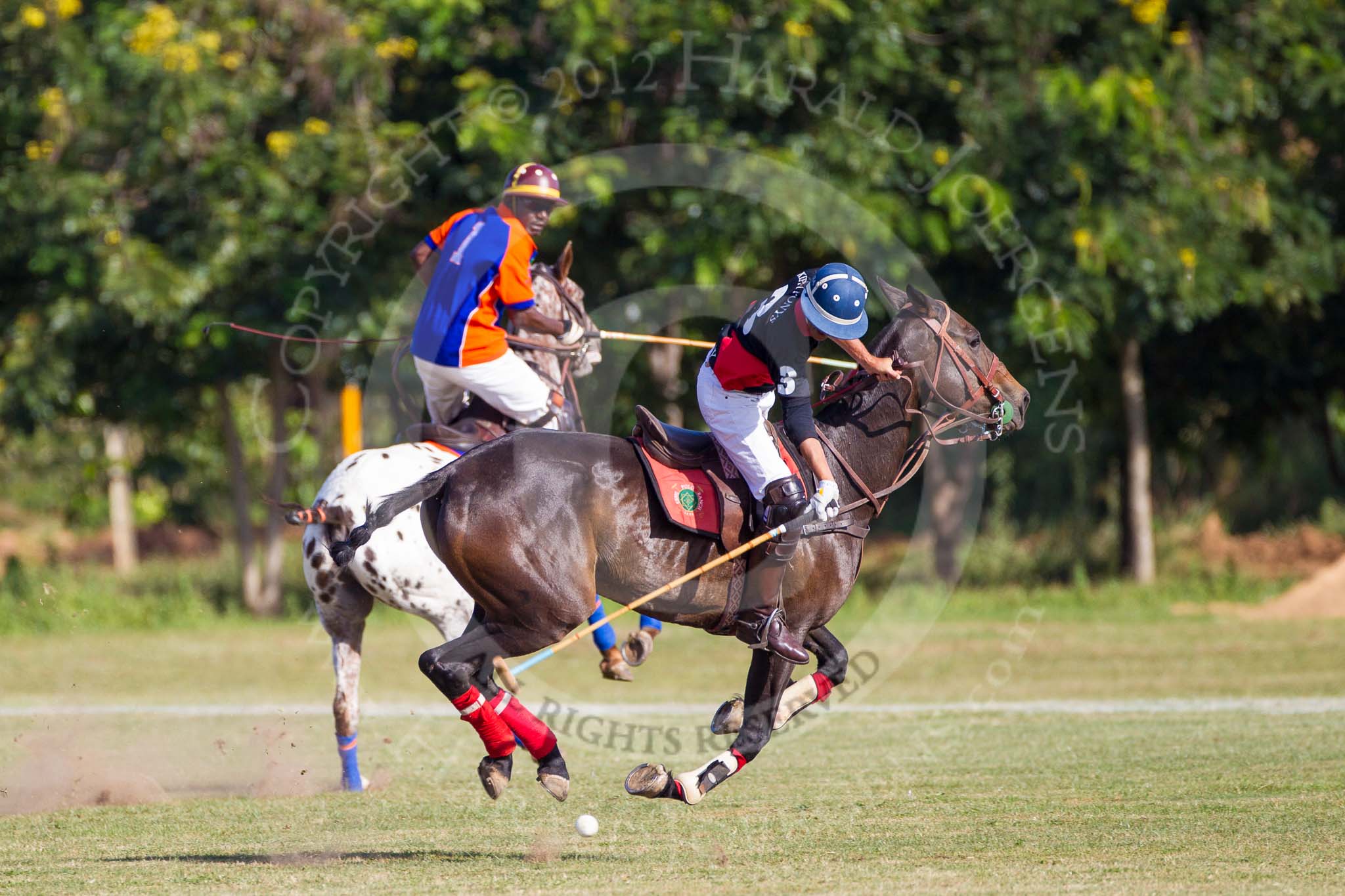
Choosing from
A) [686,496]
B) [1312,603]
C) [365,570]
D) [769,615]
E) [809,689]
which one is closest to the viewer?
[686,496]

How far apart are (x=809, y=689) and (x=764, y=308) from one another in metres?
2.12

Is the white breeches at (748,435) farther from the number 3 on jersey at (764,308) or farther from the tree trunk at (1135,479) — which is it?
the tree trunk at (1135,479)

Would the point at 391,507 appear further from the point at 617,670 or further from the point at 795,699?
the point at 617,670

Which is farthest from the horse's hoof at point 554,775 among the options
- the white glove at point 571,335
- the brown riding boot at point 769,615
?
the white glove at point 571,335

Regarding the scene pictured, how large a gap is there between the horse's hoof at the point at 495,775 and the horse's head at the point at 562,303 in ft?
10.8

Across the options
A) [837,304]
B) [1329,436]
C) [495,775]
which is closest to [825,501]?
[837,304]

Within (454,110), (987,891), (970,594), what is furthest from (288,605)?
(987,891)

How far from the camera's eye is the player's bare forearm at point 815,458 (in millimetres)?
7555

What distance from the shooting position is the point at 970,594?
21.2 metres

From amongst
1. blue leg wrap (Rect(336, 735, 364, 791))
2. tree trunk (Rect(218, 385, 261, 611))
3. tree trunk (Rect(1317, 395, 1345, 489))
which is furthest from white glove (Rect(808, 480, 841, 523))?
tree trunk (Rect(1317, 395, 1345, 489))

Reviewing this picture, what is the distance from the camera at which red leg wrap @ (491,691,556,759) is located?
24.2 feet

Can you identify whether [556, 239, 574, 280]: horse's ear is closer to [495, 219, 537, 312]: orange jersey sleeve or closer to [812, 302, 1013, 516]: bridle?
[495, 219, 537, 312]: orange jersey sleeve

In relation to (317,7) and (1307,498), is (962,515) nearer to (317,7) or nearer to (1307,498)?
(1307,498)

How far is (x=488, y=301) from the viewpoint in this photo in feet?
30.0
